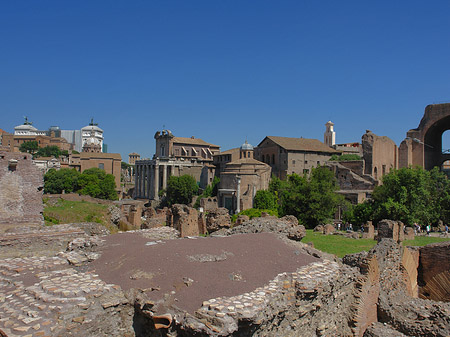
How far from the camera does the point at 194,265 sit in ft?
20.1

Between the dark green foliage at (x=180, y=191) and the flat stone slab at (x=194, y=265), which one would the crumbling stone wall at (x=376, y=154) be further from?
the flat stone slab at (x=194, y=265)

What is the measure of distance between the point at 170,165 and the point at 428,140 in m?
36.2

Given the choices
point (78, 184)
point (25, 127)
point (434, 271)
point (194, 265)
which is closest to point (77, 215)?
point (194, 265)

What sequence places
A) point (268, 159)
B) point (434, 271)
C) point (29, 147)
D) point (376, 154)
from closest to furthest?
1. point (434, 271)
2. point (376, 154)
3. point (268, 159)
4. point (29, 147)

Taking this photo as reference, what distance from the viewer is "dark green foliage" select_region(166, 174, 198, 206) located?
49.0m

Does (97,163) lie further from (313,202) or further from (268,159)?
(313,202)

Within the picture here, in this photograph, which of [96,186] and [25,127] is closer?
[96,186]

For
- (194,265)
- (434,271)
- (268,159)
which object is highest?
(268,159)

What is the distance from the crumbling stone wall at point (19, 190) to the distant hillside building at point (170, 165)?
4151cm

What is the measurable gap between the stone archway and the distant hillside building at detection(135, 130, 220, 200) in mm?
28376

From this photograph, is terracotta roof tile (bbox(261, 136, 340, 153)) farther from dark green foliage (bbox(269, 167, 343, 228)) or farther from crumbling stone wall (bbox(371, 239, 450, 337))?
crumbling stone wall (bbox(371, 239, 450, 337))

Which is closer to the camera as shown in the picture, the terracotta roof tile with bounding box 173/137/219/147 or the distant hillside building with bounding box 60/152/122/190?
the distant hillside building with bounding box 60/152/122/190

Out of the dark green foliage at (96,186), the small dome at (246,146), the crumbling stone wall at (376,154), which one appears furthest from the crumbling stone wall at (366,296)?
the dark green foliage at (96,186)

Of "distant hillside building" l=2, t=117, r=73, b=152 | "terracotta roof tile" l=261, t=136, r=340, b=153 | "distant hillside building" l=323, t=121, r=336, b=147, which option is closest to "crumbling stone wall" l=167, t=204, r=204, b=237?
"terracotta roof tile" l=261, t=136, r=340, b=153
